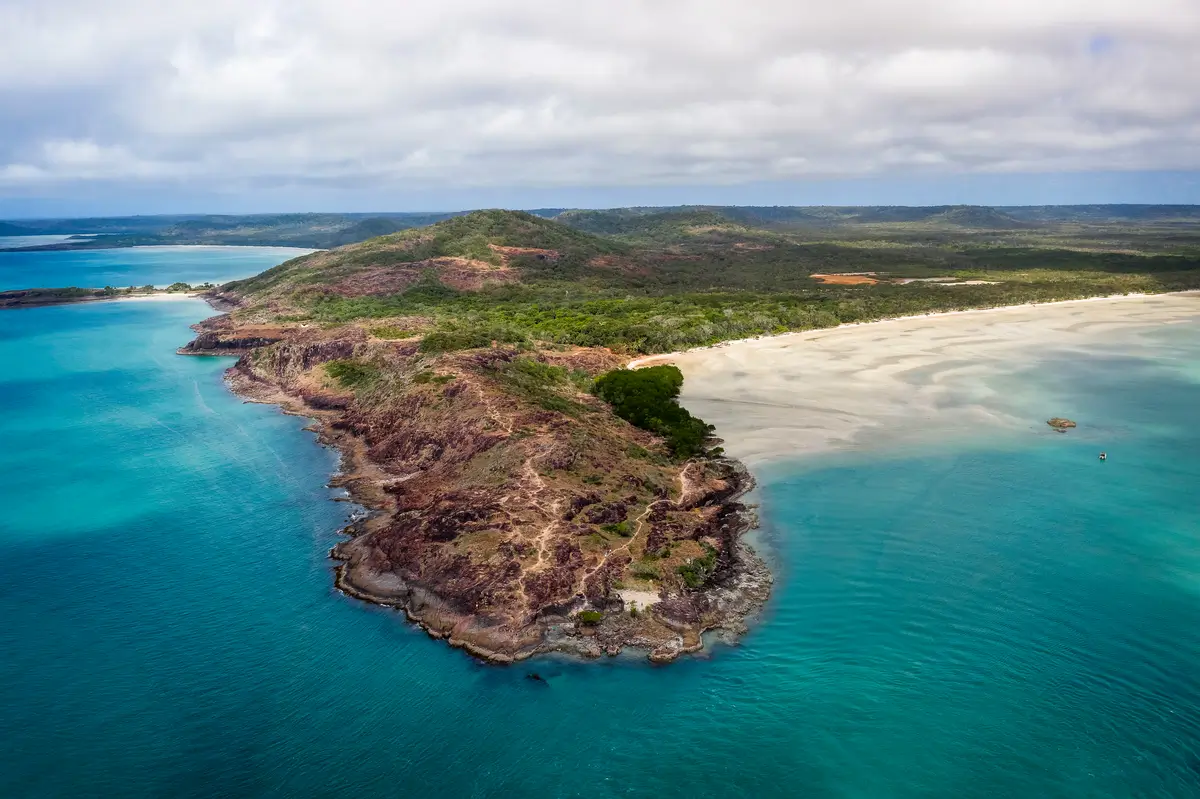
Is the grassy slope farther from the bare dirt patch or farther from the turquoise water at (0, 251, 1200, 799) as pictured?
the turquoise water at (0, 251, 1200, 799)

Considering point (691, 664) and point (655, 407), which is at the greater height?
point (655, 407)

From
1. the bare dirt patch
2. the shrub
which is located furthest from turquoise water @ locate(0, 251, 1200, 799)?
the bare dirt patch

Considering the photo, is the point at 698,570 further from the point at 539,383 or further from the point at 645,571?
the point at 539,383

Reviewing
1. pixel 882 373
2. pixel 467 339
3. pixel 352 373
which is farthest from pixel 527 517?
pixel 882 373

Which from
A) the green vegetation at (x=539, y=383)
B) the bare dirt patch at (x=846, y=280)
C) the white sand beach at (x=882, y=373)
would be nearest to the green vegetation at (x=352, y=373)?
the green vegetation at (x=539, y=383)

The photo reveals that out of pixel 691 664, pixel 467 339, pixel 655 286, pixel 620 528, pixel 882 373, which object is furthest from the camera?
pixel 655 286

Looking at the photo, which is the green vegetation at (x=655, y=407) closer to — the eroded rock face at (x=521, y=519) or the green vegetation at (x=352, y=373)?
the eroded rock face at (x=521, y=519)
